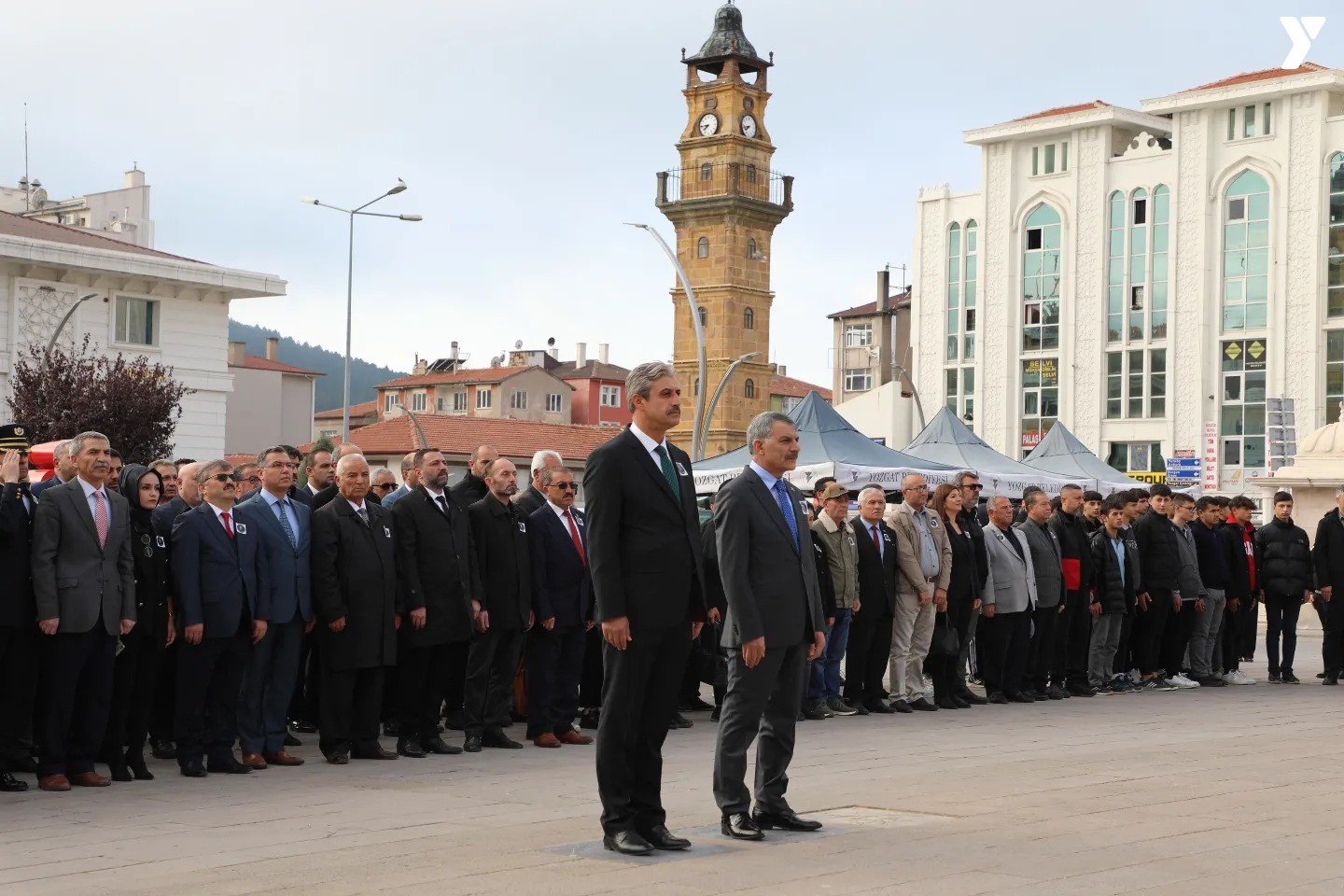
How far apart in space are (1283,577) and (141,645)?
42.8 feet

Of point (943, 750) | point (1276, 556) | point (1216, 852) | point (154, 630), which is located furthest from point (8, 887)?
point (1276, 556)

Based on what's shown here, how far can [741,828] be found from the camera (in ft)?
26.8

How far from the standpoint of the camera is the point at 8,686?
10250 millimetres

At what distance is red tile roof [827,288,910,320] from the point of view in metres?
113

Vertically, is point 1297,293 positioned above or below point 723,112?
below

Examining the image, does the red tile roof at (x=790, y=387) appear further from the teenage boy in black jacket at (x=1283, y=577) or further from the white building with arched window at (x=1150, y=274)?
the teenage boy in black jacket at (x=1283, y=577)

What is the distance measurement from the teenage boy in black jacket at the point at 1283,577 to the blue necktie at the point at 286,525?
11.7m

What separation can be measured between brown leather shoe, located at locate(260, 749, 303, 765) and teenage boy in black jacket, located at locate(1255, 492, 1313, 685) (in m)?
11.9

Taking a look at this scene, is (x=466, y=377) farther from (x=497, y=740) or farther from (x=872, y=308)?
(x=497, y=740)

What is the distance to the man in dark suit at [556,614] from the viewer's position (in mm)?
12844

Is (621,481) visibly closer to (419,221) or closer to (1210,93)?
(419,221)

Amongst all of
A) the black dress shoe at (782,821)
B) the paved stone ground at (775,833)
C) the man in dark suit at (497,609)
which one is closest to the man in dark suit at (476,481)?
the man in dark suit at (497,609)

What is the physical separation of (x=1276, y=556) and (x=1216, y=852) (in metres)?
12.3

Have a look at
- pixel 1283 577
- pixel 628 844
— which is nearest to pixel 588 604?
pixel 628 844
